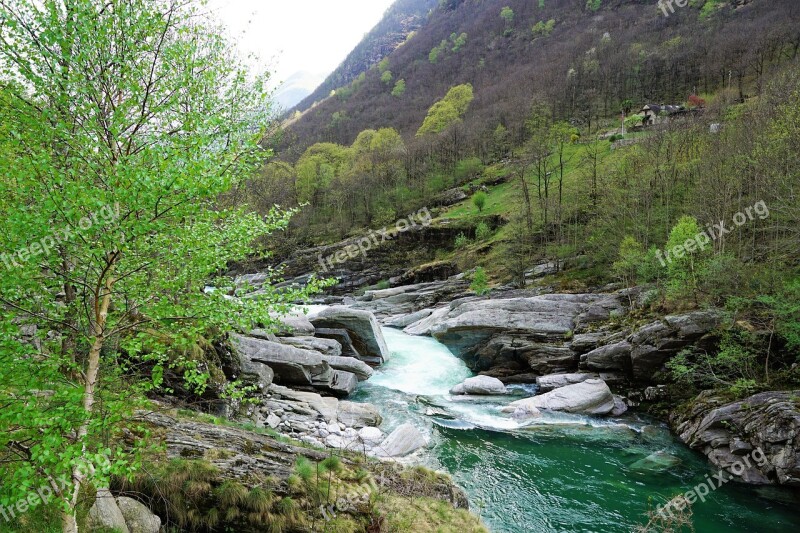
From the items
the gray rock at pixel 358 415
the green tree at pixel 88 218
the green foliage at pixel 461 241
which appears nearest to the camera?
the green tree at pixel 88 218

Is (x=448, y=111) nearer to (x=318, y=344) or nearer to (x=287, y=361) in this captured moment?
(x=318, y=344)

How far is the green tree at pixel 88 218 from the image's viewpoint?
15.7 feet

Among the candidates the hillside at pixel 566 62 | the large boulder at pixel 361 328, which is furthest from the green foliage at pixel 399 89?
the large boulder at pixel 361 328

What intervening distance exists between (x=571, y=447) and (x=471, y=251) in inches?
1670

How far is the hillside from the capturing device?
85.8 m

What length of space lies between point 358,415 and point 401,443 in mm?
3197

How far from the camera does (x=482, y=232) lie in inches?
2346

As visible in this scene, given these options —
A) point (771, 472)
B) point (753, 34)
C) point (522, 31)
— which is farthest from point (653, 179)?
point (522, 31)

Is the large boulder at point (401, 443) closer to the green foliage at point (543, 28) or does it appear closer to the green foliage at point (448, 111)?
the green foliage at point (448, 111)

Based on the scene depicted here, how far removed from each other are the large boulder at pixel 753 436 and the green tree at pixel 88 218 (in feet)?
55.7

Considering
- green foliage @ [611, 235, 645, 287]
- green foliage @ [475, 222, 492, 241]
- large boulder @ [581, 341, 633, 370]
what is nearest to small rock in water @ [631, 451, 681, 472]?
large boulder @ [581, 341, 633, 370]

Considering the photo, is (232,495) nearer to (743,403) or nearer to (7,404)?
(7,404)

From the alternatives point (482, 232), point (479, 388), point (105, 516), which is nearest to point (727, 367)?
point (479, 388)

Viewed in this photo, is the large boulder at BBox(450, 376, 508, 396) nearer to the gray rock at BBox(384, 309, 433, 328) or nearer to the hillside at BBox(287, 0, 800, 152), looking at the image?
the gray rock at BBox(384, 309, 433, 328)
